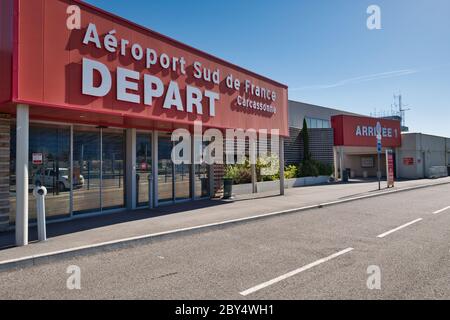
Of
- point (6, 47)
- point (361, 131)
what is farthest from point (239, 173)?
point (361, 131)

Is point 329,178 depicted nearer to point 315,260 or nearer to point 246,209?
point 246,209

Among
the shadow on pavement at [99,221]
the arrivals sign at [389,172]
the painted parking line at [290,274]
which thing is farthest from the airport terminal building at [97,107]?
the arrivals sign at [389,172]

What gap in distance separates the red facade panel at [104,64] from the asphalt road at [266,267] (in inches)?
151

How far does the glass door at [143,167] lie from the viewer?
1210 cm

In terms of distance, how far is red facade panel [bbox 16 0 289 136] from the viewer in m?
7.09

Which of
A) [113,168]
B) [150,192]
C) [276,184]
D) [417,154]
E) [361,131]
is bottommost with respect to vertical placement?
[276,184]

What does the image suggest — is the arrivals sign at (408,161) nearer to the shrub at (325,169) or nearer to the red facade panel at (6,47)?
the shrub at (325,169)

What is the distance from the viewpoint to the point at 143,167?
12328 mm

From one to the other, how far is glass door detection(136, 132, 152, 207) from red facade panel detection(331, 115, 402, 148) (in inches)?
737

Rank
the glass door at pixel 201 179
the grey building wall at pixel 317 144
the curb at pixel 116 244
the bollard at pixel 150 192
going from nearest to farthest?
1. the curb at pixel 116 244
2. the bollard at pixel 150 192
3. the glass door at pixel 201 179
4. the grey building wall at pixel 317 144

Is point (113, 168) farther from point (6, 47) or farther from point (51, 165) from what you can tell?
point (6, 47)

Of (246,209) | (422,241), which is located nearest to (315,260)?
(422,241)

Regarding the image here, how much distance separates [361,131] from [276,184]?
1323 cm

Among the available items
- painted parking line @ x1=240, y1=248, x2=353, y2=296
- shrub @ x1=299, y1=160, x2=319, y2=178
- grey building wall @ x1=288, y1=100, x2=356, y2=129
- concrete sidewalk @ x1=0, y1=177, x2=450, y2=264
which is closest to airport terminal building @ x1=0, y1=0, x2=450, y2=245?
concrete sidewalk @ x1=0, y1=177, x2=450, y2=264
